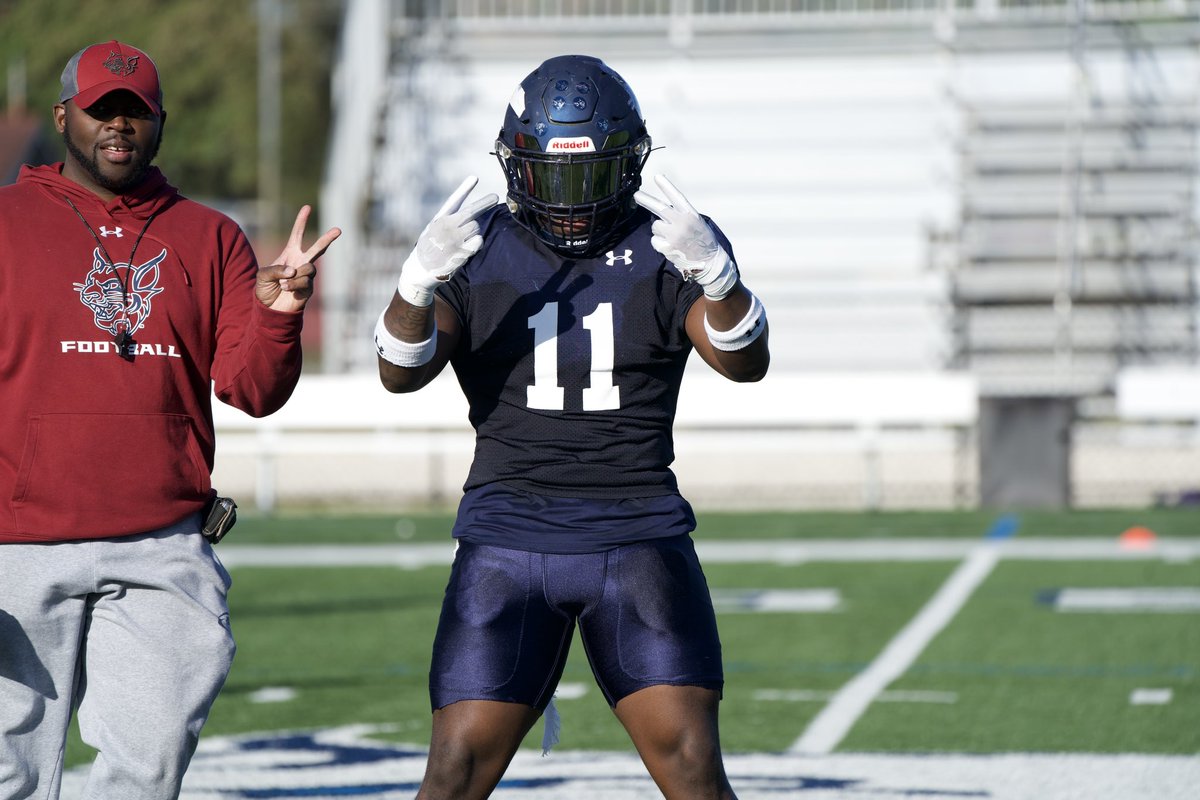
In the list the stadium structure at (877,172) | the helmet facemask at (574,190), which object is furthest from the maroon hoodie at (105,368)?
the stadium structure at (877,172)

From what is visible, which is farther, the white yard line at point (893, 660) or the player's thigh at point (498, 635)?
the white yard line at point (893, 660)

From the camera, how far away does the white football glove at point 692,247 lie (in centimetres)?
385

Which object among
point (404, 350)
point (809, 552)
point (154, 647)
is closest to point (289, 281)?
point (404, 350)

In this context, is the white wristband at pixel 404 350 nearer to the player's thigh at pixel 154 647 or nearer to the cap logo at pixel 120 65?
the player's thigh at pixel 154 647

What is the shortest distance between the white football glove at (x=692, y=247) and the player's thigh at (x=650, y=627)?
583 mm

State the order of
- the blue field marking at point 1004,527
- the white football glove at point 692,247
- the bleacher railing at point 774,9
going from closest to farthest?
1. the white football glove at point 692,247
2. the blue field marking at point 1004,527
3. the bleacher railing at point 774,9

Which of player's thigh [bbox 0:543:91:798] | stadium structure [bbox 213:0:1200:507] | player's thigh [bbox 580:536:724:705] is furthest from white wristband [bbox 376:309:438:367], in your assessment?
stadium structure [bbox 213:0:1200:507]

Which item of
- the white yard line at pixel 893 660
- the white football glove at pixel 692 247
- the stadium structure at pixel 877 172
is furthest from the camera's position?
the stadium structure at pixel 877 172

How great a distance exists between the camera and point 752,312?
3973 mm

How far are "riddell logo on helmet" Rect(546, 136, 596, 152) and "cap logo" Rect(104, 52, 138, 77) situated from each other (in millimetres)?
948

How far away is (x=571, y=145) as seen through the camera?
4.06 metres

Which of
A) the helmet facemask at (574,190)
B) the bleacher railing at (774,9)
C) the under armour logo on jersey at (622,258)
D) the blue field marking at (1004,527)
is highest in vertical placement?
the bleacher railing at (774,9)

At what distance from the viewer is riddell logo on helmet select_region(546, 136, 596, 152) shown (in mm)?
4055

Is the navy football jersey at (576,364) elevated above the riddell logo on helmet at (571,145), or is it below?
below
